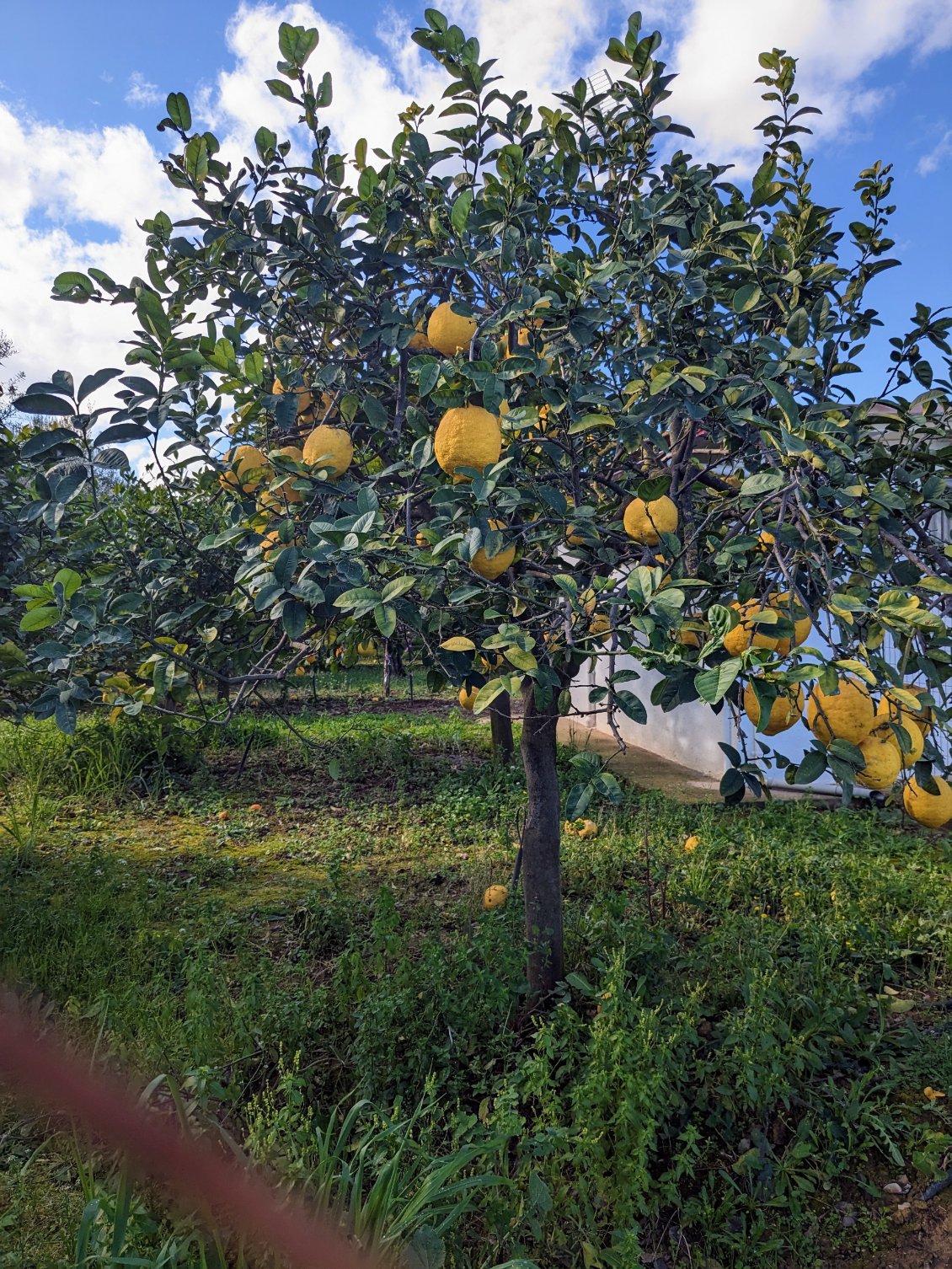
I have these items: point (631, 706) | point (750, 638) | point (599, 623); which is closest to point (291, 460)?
point (599, 623)

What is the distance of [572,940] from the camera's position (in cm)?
293

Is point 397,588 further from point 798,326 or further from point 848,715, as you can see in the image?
point 798,326

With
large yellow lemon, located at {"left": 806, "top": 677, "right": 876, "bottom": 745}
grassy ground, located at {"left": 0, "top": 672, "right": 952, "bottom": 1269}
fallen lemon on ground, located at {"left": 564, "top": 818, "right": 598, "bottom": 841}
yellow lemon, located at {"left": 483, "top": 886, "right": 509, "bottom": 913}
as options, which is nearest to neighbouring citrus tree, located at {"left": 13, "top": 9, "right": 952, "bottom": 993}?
large yellow lemon, located at {"left": 806, "top": 677, "right": 876, "bottom": 745}

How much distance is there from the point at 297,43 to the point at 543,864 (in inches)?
91.8

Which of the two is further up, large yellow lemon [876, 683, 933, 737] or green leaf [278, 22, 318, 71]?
green leaf [278, 22, 318, 71]

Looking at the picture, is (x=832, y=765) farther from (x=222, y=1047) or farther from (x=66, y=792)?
(x=66, y=792)

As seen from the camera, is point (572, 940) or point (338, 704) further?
point (338, 704)

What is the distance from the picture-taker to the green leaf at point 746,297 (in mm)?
1710

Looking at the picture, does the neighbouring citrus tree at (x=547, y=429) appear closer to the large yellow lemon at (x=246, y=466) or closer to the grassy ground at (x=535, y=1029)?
the large yellow lemon at (x=246, y=466)

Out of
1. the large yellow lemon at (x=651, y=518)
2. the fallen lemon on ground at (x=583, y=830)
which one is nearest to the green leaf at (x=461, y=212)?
the large yellow lemon at (x=651, y=518)

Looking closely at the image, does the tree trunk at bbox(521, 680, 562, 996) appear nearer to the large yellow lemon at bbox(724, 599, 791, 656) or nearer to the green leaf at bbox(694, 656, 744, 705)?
the large yellow lemon at bbox(724, 599, 791, 656)

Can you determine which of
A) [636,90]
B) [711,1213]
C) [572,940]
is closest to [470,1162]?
[711,1213]

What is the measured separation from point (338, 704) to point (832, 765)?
857cm

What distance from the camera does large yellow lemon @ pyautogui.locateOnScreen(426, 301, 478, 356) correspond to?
6.08 feet
